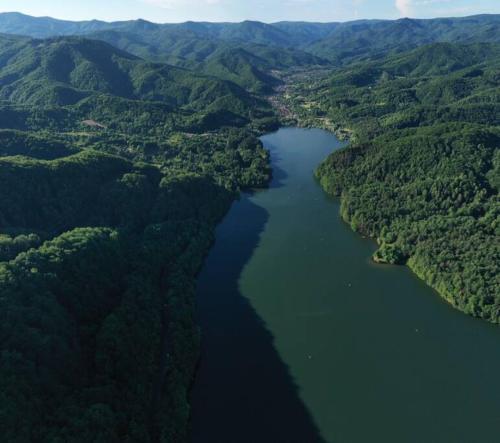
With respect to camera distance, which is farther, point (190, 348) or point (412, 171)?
point (412, 171)

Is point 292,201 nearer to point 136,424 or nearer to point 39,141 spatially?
point 39,141

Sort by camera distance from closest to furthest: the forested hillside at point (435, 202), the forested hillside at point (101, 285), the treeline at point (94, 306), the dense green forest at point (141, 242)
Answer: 1. the treeline at point (94, 306)
2. the forested hillside at point (101, 285)
3. the dense green forest at point (141, 242)
4. the forested hillside at point (435, 202)

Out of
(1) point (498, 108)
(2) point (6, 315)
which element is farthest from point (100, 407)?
(1) point (498, 108)

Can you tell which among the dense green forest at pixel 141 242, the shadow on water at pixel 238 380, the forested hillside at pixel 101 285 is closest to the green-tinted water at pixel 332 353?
the shadow on water at pixel 238 380

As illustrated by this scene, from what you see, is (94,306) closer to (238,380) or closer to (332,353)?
(238,380)

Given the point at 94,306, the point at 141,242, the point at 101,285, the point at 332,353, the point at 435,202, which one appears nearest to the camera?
the point at 94,306

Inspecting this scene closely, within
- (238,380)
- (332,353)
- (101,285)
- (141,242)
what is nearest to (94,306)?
(101,285)

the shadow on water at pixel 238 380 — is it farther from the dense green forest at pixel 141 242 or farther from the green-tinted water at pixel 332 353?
the dense green forest at pixel 141 242
